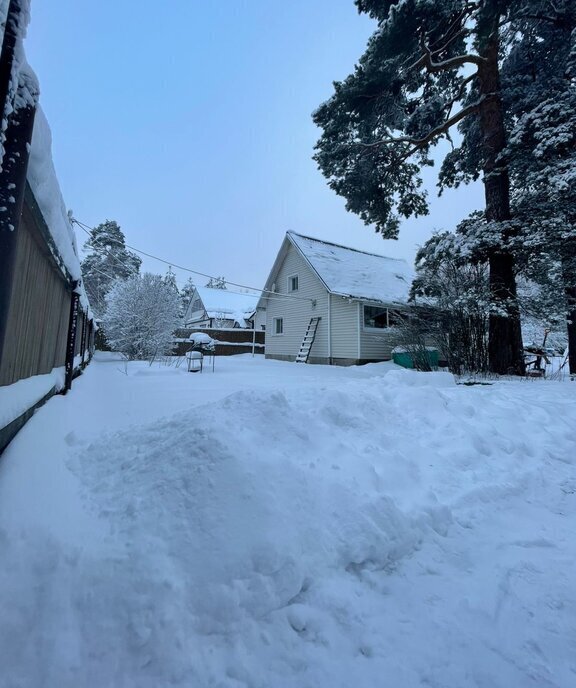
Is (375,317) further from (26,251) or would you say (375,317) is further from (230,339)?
(230,339)

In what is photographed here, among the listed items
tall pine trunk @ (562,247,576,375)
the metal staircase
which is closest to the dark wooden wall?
tall pine trunk @ (562,247,576,375)

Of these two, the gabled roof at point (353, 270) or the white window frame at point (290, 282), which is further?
the white window frame at point (290, 282)

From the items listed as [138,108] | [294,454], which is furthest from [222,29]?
[294,454]

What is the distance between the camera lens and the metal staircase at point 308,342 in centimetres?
1433

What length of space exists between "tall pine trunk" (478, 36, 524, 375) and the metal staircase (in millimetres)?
7637

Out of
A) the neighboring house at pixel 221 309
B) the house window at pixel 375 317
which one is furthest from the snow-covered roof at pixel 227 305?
the house window at pixel 375 317

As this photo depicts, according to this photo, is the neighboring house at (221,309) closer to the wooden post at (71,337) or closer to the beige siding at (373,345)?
the beige siding at (373,345)

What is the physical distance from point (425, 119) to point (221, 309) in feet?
74.3

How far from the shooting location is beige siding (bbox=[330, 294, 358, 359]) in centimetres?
1297

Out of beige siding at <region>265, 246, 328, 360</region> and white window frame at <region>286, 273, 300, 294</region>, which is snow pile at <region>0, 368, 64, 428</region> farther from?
white window frame at <region>286, 273, 300, 294</region>

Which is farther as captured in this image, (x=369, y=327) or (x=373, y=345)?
(x=369, y=327)

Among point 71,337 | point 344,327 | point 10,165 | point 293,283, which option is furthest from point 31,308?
point 293,283

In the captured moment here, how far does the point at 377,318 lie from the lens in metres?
13.6

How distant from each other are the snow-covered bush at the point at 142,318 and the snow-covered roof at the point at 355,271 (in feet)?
23.2
